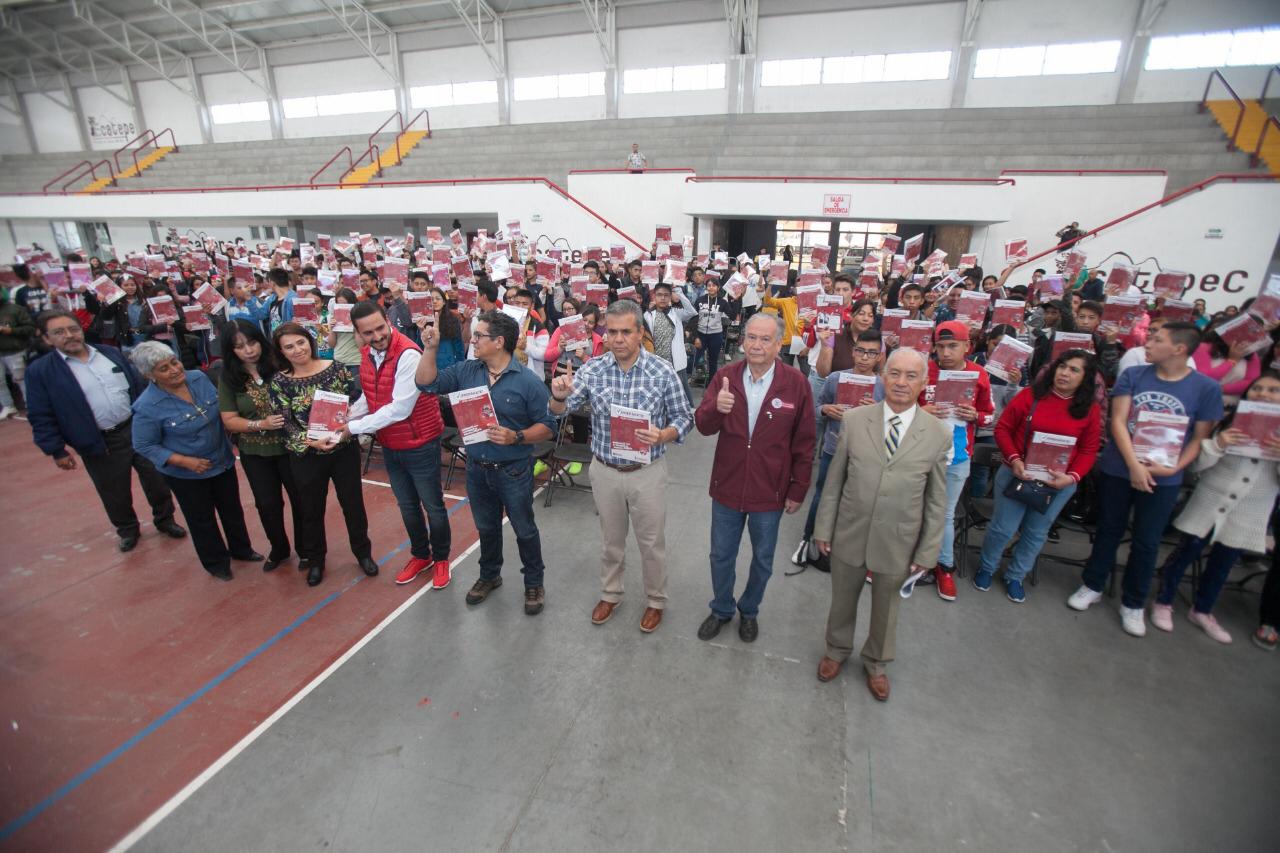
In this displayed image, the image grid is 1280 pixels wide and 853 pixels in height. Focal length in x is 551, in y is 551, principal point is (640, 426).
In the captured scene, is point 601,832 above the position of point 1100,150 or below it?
below

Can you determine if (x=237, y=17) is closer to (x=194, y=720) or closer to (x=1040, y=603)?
(x=194, y=720)

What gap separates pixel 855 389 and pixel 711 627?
190cm

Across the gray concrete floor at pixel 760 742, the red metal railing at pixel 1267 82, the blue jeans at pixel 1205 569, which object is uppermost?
the red metal railing at pixel 1267 82

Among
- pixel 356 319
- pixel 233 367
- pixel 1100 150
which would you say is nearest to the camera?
pixel 356 319

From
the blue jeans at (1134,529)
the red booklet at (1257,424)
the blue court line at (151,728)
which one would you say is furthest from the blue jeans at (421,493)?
the red booklet at (1257,424)

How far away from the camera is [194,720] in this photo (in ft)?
9.61

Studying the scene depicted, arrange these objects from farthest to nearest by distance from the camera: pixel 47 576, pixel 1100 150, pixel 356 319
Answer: pixel 1100 150, pixel 47 576, pixel 356 319

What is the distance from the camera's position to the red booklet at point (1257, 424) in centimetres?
301

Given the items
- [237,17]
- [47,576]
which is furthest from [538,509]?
[237,17]

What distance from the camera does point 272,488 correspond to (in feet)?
13.1

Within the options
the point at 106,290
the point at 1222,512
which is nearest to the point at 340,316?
the point at 106,290

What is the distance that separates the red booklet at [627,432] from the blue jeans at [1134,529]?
3.06 m

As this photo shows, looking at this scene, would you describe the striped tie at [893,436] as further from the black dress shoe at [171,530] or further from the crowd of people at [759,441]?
the black dress shoe at [171,530]

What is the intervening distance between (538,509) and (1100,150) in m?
17.2
